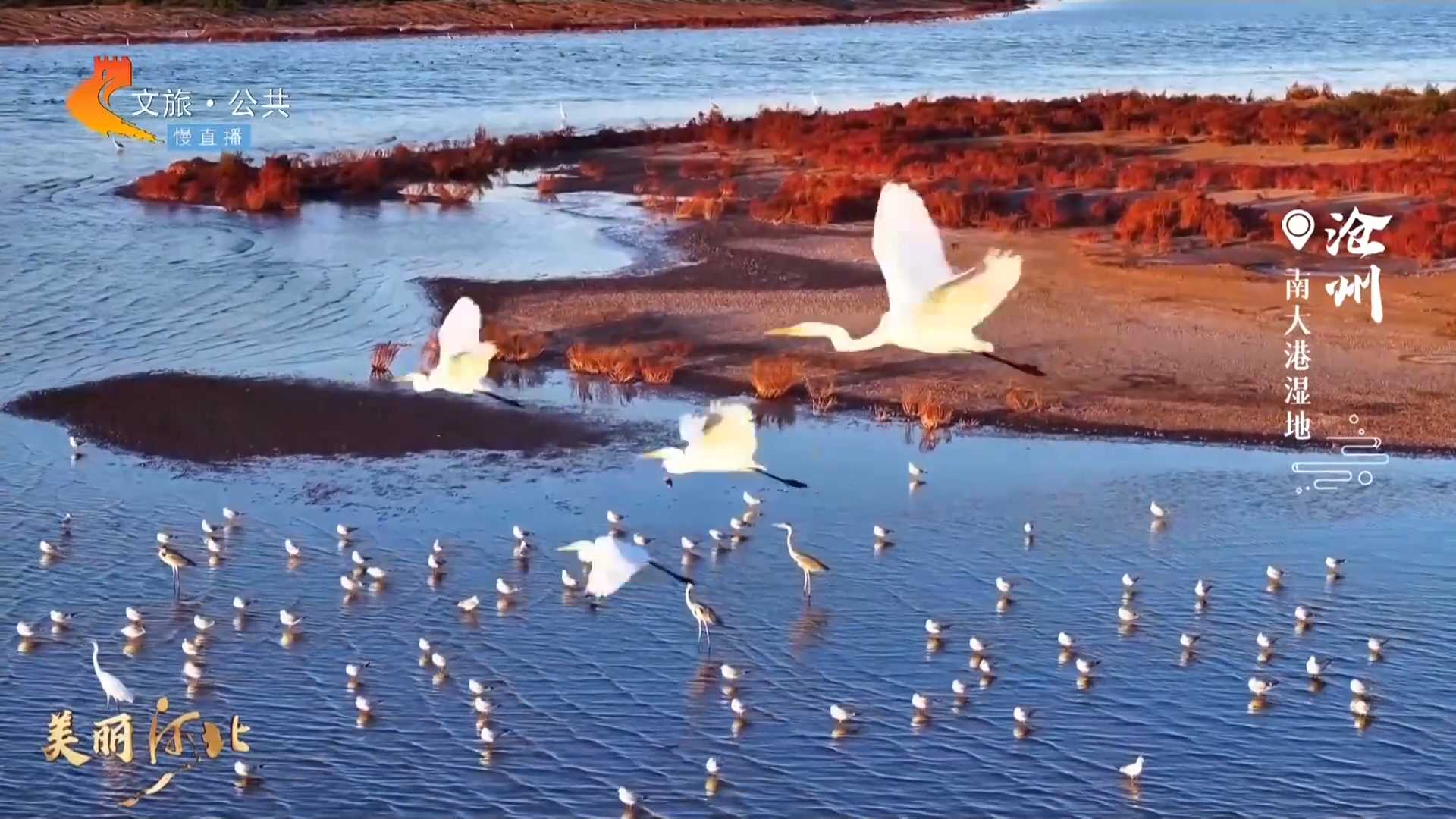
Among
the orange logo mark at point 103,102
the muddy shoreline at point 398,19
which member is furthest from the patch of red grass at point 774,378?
the muddy shoreline at point 398,19

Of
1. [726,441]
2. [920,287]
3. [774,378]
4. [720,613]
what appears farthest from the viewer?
[774,378]

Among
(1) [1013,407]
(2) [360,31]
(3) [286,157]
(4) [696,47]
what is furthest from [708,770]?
(2) [360,31]

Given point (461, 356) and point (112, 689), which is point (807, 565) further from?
point (112, 689)

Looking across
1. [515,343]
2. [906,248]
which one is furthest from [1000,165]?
→ [906,248]

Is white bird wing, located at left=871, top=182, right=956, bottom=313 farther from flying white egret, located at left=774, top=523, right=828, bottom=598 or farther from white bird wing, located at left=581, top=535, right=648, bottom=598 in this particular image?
flying white egret, located at left=774, top=523, right=828, bottom=598

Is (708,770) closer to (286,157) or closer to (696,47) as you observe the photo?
(286,157)

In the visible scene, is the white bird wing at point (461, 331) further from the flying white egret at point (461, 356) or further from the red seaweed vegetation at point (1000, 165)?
the red seaweed vegetation at point (1000, 165)
